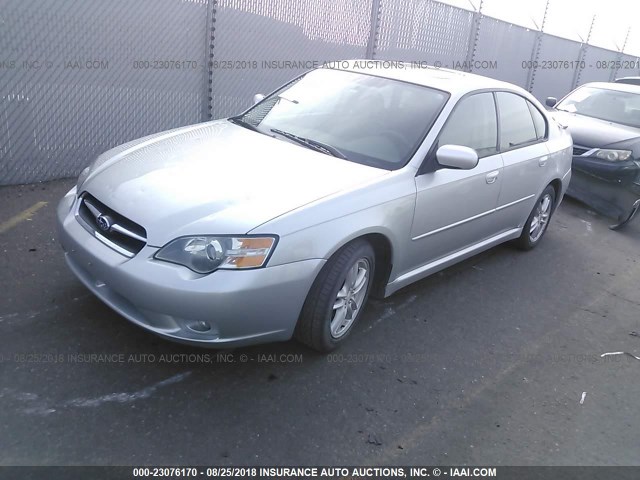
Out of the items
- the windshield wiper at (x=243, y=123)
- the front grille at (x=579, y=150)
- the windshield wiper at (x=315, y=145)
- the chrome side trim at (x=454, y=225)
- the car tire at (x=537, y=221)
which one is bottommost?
the car tire at (x=537, y=221)

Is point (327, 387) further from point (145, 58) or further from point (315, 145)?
point (145, 58)

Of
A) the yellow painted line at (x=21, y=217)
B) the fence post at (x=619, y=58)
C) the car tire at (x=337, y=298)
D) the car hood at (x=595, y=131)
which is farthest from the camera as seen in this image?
the fence post at (x=619, y=58)

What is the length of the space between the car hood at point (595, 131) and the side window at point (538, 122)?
2.49 meters

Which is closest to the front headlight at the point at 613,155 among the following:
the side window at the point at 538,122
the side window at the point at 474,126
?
the side window at the point at 538,122

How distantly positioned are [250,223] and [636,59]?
65.8ft

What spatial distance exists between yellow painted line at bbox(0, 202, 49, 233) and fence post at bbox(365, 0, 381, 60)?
19.1 ft

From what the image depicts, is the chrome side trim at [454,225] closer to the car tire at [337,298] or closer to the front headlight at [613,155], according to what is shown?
the car tire at [337,298]

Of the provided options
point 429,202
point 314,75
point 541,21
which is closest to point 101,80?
point 314,75

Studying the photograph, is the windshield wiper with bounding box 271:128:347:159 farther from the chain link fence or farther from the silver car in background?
the chain link fence

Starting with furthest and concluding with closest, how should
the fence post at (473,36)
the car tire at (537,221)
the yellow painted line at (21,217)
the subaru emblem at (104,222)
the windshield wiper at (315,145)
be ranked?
the fence post at (473,36), the car tire at (537,221), the yellow painted line at (21,217), the windshield wiper at (315,145), the subaru emblem at (104,222)

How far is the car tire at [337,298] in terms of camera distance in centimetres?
320

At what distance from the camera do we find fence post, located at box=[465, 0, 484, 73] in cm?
1140

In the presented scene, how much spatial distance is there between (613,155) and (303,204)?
569 cm

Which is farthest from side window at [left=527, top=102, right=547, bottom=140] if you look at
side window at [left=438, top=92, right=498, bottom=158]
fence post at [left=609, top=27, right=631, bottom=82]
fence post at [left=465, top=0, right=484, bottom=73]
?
fence post at [left=609, top=27, right=631, bottom=82]
